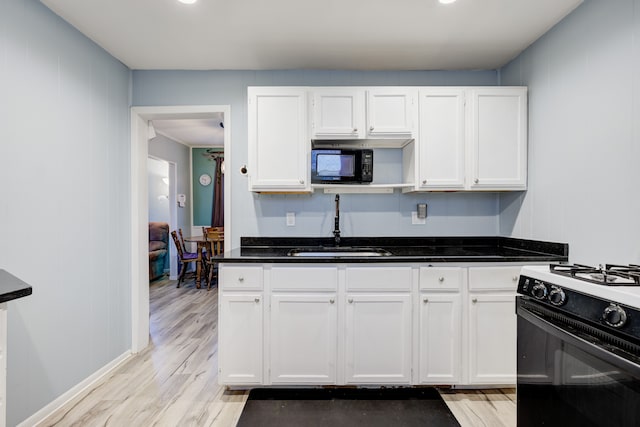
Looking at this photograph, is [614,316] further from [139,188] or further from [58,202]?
[139,188]

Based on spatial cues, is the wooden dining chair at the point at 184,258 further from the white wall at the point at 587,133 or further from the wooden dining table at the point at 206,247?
the white wall at the point at 587,133

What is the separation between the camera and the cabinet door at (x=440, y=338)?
83.8 inches

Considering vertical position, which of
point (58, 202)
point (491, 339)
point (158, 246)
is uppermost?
point (58, 202)

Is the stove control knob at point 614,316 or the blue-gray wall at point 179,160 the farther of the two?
the blue-gray wall at point 179,160


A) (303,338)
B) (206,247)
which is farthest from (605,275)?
(206,247)

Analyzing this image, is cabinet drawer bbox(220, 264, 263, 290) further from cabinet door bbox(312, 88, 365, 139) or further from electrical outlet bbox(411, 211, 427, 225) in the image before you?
electrical outlet bbox(411, 211, 427, 225)

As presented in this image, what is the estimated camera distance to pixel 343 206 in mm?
2797

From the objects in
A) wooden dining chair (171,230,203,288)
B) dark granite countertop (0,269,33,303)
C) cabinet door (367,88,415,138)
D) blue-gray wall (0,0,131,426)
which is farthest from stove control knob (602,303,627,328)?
wooden dining chair (171,230,203,288)

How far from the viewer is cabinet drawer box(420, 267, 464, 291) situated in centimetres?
213

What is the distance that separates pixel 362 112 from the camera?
95.8 inches

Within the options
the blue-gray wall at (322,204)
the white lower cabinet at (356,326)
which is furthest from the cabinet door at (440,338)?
the blue-gray wall at (322,204)

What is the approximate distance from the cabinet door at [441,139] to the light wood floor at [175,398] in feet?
4.76

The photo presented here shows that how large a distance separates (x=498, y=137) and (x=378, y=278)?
55.0 inches

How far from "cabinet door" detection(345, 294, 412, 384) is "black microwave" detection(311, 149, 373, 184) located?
0.90 m
